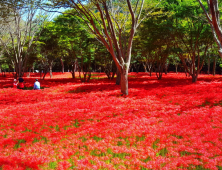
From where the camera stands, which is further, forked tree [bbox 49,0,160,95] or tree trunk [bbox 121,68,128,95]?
tree trunk [bbox 121,68,128,95]

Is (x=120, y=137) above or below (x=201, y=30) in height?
below

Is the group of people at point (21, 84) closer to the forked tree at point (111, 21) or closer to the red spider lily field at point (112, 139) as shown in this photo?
the forked tree at point (111, 21)

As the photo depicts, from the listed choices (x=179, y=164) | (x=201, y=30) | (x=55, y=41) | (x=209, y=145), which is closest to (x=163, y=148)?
(x=179, y=164)

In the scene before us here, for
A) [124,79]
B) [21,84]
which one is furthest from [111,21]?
[21,84]

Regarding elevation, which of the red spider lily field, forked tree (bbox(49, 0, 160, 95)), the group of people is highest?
forked tree (bbox(49, 0, 160, 95))

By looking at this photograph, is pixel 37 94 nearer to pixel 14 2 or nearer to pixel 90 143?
pixel 14 2

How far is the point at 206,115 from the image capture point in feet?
28.9

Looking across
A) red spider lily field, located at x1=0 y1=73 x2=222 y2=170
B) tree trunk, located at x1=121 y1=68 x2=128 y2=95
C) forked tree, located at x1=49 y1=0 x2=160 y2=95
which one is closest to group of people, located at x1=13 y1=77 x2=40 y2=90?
forked tree, located at x1=49 y1=0 x2=160 y2=95

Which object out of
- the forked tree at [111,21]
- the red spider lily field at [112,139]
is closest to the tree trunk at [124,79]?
the forked tree at [111,21]

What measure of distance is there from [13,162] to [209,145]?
19.2 feet

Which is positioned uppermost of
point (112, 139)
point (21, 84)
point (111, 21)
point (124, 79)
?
point (111, 21)

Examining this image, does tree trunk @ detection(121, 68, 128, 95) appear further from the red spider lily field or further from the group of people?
the group of people

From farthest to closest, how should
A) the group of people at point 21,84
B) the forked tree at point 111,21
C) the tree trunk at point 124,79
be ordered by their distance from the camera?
the group of people at point 21,84 < the tree trunk at point 124,79 < the forked tree at point 111,21

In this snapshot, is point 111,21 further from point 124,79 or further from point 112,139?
point 112,139
